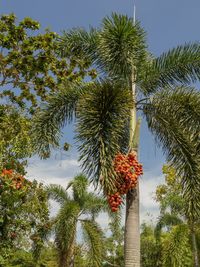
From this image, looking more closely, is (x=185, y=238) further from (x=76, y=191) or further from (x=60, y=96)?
(x=60, y=96)

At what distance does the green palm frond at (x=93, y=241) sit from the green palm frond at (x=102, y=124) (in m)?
10.1

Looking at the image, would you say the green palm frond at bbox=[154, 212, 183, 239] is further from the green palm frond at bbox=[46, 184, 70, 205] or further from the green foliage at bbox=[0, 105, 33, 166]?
the green foliage at bbox=[0, 105, 33, 166]

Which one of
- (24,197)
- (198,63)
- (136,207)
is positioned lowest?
(136,207)

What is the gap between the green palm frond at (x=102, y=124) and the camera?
24.1ft

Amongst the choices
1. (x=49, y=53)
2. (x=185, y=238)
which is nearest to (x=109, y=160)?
(x=49, y=53)

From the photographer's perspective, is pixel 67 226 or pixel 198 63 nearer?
pixel 198 63

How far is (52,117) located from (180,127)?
2962 mm

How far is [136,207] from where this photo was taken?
27.5ft

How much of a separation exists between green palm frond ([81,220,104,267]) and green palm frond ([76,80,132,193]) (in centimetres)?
1008

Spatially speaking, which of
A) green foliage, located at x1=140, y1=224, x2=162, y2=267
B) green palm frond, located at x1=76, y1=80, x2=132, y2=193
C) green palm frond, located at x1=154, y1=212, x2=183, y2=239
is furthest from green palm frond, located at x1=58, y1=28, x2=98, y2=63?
green foliage, located at x1=140, y1=224, x2=162, y2=267

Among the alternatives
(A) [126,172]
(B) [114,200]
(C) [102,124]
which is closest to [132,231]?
(B) [114,200]

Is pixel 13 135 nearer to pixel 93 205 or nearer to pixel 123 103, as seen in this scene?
pixel 123 103

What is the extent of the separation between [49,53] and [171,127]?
539 cm

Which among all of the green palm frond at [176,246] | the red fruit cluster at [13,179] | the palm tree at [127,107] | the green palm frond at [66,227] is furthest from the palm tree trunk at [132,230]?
the green palm frond at [66,227]
